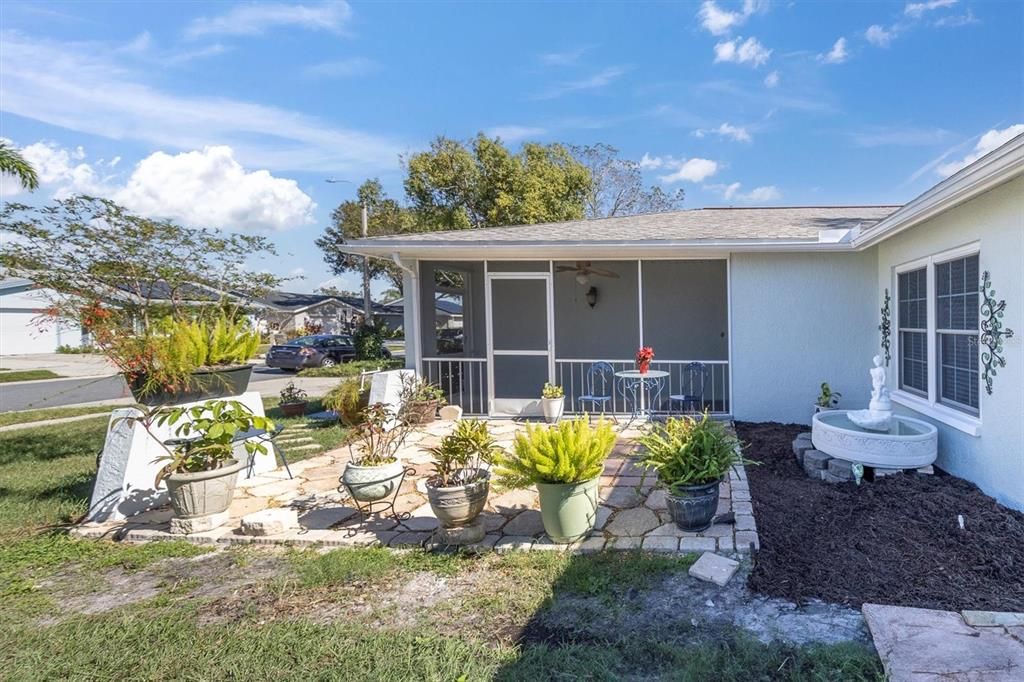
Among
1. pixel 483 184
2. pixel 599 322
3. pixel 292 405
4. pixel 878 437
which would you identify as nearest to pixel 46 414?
pixel 292 405

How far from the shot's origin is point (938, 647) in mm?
2248

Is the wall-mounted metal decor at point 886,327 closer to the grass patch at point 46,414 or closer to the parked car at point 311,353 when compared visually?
the grass patch at point 46,414

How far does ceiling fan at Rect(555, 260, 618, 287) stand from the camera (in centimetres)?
919

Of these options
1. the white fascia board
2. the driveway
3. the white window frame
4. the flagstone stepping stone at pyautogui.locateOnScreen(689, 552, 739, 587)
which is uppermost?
the white fascia board

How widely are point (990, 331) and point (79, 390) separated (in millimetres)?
19939

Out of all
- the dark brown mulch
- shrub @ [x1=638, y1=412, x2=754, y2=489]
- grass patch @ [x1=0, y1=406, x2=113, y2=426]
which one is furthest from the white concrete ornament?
grass patch @ [x1=0, y1=406, x2=113, y2=426]

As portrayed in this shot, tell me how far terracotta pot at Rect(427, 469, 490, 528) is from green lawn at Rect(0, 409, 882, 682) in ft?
0.79

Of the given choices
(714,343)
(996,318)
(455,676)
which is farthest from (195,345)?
(714,343)

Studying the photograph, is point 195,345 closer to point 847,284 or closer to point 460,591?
point 460,591

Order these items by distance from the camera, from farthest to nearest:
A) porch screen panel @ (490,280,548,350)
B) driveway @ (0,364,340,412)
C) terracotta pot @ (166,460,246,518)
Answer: driveway @ (0,364,340,412), porch screen panel @ (490,280,548,350), terracotta pot @ (166,460,246,518)

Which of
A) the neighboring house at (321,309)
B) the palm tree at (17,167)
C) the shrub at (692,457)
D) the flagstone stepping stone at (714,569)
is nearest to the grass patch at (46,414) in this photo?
the palm tree at (17,167)

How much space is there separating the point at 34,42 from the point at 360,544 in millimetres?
7612

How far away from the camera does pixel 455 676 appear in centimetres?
222

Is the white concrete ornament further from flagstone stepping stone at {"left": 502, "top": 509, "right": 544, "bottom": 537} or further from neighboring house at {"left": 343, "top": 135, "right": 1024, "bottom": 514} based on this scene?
neighboring house at {"left": 343, "top": 135, "right": 1024, "bottom": 514}
